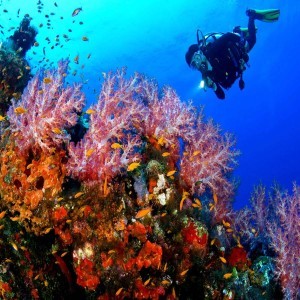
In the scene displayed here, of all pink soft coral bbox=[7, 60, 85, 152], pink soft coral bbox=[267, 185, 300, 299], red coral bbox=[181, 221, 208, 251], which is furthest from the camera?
pink soft coral bbox=[267, 185, 300, 299]

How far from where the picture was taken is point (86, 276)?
409 centimetres

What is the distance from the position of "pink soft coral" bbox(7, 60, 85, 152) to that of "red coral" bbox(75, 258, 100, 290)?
1773mm

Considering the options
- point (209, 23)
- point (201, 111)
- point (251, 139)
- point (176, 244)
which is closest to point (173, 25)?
point (209, 23)

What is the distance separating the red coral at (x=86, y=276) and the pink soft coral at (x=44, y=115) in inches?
69.8

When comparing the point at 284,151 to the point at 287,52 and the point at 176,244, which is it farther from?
the point at 176,244

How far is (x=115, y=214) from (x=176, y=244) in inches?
45.1

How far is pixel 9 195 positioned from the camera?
430 cm

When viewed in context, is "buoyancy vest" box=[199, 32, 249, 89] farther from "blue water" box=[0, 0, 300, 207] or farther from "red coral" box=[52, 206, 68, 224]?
"blue water" box=[0, 0, 300, 207]

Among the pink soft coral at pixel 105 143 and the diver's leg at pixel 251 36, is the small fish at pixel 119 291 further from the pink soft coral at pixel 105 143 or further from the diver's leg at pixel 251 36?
the diver's leg at pixel 251 36

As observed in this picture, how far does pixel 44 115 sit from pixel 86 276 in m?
2.40

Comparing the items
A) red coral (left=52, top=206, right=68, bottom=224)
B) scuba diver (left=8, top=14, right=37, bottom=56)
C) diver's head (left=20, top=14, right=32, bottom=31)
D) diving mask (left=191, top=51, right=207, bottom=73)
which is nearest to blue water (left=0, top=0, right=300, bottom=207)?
scuba diver (left=8, top=14, right=37, bottom=56)

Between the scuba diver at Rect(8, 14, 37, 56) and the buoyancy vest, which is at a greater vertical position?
the scuba diver at Rect(8, 14, 37, 56)

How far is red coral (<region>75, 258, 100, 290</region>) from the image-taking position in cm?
409

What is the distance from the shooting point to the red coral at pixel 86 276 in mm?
4090
